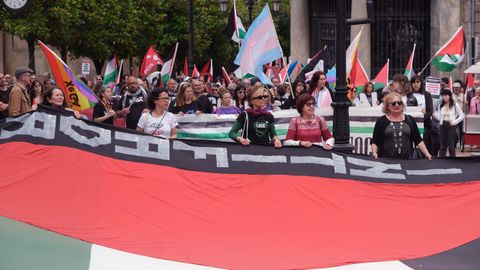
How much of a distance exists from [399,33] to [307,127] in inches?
1019

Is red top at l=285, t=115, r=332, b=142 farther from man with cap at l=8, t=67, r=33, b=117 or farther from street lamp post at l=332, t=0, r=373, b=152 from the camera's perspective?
man with cap at l=8, t=67, r=33, b=117

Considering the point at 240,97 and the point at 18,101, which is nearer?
the point at 18,101

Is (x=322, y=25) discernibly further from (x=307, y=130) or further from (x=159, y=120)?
(x=307, y=130)

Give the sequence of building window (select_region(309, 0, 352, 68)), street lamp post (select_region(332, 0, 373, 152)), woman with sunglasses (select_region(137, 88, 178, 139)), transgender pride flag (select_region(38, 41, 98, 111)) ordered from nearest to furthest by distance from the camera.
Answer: woman with sunglasses (select_region(137, 88, 178, 139)), transgender pride flag (select_region(38, 41, 98, 111)), street lamp post (select_region(332, 0, 373, 152)), building window (select_region(309, 0, 352, 68))

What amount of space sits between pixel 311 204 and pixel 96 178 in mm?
2011

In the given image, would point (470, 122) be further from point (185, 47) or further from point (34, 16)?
point (185, 47)

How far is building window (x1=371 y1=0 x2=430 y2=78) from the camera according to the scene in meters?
35.8

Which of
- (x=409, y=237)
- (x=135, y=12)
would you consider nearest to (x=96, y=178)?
(x=409, y=237)

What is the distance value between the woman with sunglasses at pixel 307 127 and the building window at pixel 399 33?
2536 centimetres

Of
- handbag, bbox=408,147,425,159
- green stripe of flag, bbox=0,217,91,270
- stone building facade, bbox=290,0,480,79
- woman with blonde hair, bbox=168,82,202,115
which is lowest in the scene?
green stripe of flag, bbox=0,217,91,270

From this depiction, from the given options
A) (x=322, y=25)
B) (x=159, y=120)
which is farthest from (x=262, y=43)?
(x=322, y=25)

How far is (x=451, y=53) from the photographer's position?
22.4 metres

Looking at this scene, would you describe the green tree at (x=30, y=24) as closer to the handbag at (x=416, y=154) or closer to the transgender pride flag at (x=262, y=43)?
the transgender pride flag at (x=262, y=43)

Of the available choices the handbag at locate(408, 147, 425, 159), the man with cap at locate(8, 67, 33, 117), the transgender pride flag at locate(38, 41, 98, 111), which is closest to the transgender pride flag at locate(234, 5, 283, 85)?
the transgender pride flag at locate(38, 41, 98, 111)
